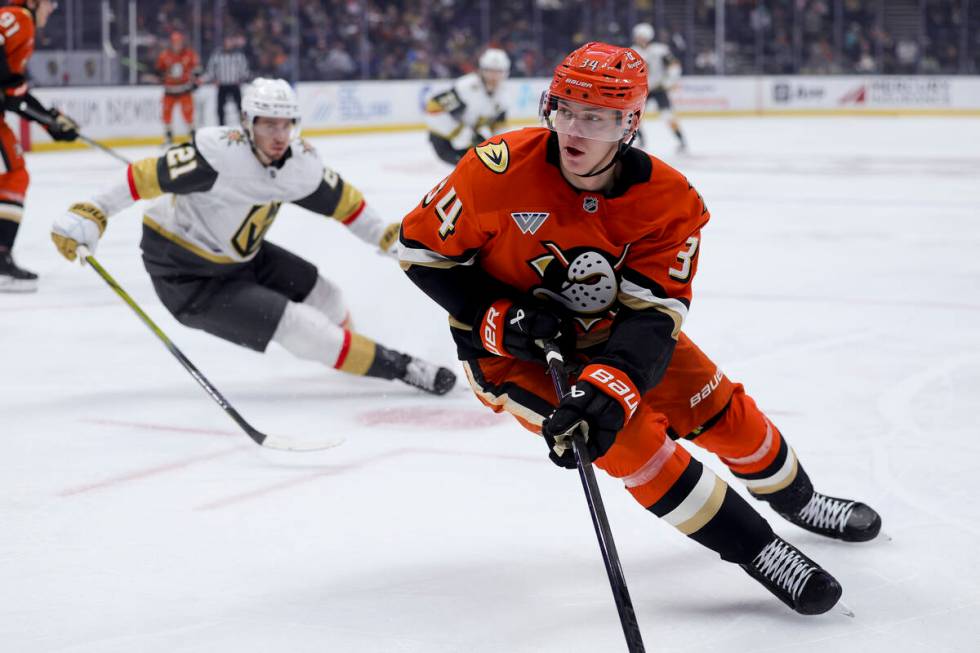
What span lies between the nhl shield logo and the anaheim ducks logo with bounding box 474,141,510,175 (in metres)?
0.08

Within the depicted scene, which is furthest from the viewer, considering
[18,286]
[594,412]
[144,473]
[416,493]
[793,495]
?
[18,286]

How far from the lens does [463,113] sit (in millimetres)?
8500

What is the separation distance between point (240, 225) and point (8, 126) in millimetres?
2433

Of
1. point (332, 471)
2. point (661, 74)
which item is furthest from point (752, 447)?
point (661, 74)

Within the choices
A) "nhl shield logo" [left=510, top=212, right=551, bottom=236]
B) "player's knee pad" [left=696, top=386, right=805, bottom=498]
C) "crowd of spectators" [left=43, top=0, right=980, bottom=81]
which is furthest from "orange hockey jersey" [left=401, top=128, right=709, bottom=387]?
"crowd of spectators" [left=43, top=0, right=980, bottom=81]

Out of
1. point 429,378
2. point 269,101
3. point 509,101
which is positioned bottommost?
point 429,378

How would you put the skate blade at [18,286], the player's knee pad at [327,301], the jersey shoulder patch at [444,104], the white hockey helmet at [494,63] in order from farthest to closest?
the jersey shoulder patch at [444,104] < the white hockey helmet at [494,63] < the skate blade at [18,286] < the player's knee pad at [327,301]

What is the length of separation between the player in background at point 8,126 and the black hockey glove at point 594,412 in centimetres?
425

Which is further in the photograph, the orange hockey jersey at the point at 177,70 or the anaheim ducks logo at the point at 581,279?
the orange hockey jersey at the point at 177,70

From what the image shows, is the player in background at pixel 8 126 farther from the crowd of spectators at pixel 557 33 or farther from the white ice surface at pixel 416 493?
the crowd of spectators at pixel 557 33

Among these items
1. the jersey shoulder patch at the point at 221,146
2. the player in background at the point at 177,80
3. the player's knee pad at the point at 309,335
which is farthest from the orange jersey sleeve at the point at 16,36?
the player in background at the point at 177,80

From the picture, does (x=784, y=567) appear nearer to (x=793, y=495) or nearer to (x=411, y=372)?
(x=793, y=495)

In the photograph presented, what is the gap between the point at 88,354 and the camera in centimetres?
450

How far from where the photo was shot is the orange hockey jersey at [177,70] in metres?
12.9
